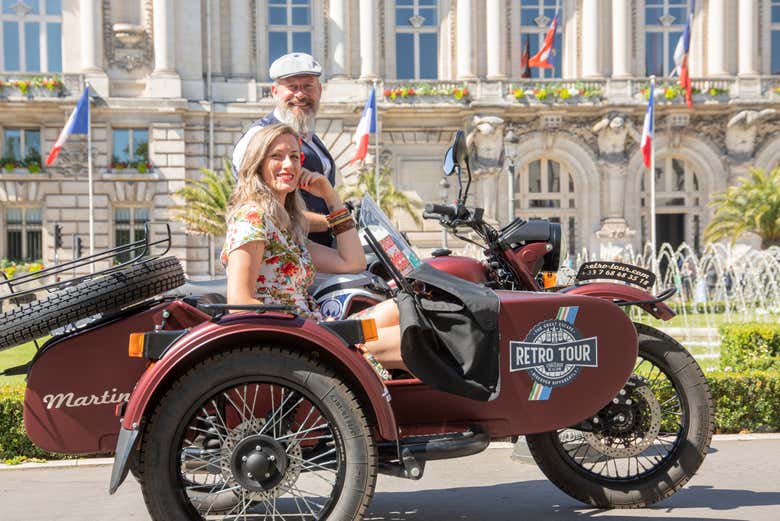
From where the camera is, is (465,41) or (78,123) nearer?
(78,123)

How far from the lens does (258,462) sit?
13.6 feet

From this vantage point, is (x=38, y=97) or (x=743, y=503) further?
(x=38, y=97)

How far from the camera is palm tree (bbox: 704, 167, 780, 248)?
30922 mm

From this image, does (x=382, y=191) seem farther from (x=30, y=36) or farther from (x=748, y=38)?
(x=748, y=38)

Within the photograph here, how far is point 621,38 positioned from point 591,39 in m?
1.08

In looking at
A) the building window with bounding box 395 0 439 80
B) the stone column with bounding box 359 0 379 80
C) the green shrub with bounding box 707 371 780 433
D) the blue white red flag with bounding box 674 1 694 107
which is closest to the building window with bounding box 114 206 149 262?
the stone column with bounding box 359 0 379 80

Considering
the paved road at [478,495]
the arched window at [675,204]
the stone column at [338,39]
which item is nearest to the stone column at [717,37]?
the arched window at [675,204]

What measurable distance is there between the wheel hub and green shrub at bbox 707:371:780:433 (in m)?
4.71

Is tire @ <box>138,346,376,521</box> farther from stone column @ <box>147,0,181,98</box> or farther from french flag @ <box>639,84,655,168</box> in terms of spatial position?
stone column @ <box>147,0,181,98</box>

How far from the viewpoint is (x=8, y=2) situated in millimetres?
34938

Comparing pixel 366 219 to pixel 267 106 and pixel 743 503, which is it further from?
pixel 267 106

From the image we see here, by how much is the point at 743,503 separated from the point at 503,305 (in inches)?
78.9

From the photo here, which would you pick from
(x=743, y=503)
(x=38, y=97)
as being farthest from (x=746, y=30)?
(x=743, y=503)

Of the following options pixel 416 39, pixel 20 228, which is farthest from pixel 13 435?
pixel 416 39
